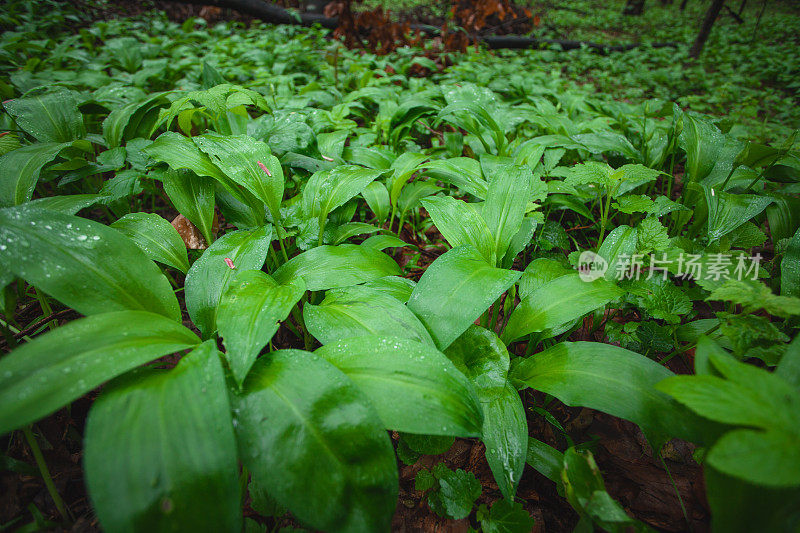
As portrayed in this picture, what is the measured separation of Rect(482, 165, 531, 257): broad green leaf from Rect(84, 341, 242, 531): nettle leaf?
1.11 meters

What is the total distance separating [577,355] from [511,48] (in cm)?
712

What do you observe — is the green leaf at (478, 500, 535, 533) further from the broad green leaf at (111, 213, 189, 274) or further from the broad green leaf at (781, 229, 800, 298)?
the broad green leaf at (111, 213, 189, 274)

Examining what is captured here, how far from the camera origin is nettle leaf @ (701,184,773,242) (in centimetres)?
145

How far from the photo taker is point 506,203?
1.43 metres

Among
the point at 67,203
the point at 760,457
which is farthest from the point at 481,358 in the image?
the point at 67,203

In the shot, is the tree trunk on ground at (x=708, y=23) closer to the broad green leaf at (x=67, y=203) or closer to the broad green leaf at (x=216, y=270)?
the broad green leaf at (x=216, y=270)

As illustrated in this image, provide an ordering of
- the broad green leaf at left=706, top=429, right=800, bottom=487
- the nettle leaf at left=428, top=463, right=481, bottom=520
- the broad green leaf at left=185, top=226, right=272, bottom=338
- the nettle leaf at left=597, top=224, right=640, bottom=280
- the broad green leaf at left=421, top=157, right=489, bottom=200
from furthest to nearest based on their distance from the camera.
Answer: the broad green leaf at left=421, top=157, right=489, bottom=200, the nettle leaf at left=597, top=224, right=640, bottom=280, the broad green leaf at left=185, top=226, right=272, bottom=338, the nettle leaf at left=428, top=463, right=481, bottom=520, the broad green leaf at left=706, top=429, right=800, bottom=487

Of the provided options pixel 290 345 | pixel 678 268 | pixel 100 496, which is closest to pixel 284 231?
pixel 290 345

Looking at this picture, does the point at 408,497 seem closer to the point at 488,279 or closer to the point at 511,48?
the point at 488,279

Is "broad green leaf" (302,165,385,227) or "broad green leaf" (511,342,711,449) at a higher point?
"broad green leaf" (302,165,385,227)

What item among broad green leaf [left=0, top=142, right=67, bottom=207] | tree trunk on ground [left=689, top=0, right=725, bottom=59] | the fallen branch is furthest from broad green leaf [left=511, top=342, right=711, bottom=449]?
the fallen branch

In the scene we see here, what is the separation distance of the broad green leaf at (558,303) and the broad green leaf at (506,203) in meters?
0.25

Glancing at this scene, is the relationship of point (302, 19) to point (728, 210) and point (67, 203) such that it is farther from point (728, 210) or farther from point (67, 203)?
point (728, 210)

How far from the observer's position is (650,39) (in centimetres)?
838
